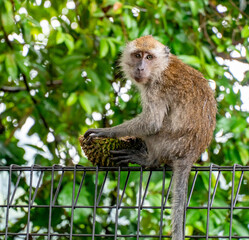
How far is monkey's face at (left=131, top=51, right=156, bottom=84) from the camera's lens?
3.93 m

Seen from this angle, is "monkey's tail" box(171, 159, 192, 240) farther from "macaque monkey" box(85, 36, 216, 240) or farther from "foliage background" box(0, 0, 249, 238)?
"foliage background" box(0, 0, 249, 238)

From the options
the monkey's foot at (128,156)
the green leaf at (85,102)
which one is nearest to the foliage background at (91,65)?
the green leaf at (85,102)

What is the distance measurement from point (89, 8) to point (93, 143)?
7.44 ft

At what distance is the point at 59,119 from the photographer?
5.43 meters

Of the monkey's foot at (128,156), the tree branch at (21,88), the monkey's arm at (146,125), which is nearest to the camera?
the monkey's foot at (128,156)

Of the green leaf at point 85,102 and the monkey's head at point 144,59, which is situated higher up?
the monkey's head at point 144,59

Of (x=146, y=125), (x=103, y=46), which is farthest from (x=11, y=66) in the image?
(x=146, y=125)

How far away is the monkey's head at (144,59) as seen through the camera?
392 centimetres

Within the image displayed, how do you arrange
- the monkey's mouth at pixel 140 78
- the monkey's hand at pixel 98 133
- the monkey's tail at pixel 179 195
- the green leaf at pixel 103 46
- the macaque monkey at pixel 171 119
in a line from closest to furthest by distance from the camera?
the monkey's tail at pixel 179 195 → the monkey's hand at pixel 98 133 → the macaque monkey at pixel 171 119 → the monkey's mouth at pixel 140 78 → the green leaf at pixel 103 46

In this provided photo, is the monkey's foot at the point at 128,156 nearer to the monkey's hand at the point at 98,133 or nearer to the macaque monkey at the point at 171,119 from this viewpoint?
the macaque monkey at the point at 171,119

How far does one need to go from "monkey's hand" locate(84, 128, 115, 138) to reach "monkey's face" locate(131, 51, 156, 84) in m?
0.56

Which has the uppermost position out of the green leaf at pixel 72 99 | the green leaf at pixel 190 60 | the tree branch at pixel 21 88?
the green leaf at pixel 190 60

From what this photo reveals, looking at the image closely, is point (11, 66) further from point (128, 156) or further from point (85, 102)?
point (128, 156)

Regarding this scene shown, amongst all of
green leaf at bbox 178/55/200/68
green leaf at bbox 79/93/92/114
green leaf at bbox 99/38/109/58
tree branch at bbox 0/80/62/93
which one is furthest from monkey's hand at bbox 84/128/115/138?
tree branch at bbox 0/80/62/93
